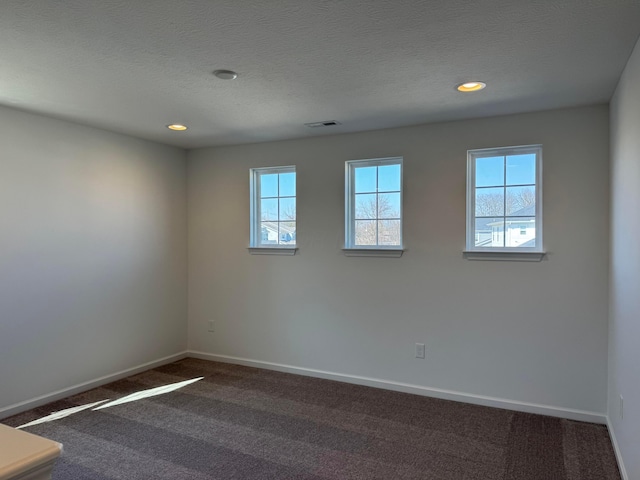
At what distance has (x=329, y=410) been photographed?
353 centimetres

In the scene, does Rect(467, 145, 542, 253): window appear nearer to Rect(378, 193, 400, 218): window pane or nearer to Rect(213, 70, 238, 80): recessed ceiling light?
Rect(378, 193, 400, 218): window pane

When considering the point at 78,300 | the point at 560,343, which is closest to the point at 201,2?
the point at 78,300

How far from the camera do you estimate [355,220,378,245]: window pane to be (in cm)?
417

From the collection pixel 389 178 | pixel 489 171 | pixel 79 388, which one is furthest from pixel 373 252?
pixel 79 388

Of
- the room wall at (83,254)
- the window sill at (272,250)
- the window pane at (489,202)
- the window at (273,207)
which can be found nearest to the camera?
the room wall at (83,254)

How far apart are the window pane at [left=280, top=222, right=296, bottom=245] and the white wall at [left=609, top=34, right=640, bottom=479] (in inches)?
107

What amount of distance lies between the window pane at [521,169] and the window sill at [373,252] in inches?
42.6

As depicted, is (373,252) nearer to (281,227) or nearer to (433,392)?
(281,227)

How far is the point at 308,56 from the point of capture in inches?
95.5

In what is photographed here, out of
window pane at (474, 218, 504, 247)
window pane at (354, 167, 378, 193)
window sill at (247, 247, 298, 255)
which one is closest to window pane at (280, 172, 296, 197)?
window sill at (247, 247, 298, 255)

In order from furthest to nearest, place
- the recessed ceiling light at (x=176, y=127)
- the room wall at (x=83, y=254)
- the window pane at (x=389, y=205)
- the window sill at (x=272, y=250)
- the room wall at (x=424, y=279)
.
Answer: the window sill at (x=272, y=250) → the window pane at (x=389, y=205) → the recessed ceiling light at (x=176, y=127) → the room wall at (x=83, y=254) → the room wall at (x=424, y=279)

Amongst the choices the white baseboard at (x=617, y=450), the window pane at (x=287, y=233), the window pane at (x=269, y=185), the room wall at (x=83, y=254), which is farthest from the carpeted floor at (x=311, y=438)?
the window pane at (x=269, y=185)

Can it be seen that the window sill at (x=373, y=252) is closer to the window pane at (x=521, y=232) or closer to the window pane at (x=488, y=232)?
the window pane at (x=488, y=232)

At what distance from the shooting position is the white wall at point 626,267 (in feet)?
7.37
